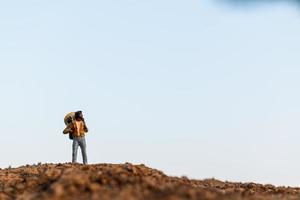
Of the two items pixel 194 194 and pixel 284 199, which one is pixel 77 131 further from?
pixel 194 194

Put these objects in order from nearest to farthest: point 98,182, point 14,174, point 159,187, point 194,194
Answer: point 194,194
point 159,187
point 98,182
point 14,174

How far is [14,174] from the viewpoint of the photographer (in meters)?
19.3

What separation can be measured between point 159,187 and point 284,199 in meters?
5.06

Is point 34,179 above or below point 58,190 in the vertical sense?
above

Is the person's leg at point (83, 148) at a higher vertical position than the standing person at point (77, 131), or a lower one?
lower

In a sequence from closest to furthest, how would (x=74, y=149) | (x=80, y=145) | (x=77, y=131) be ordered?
(x=77, y=131), (x=74, y=149), (x=80, y=145)

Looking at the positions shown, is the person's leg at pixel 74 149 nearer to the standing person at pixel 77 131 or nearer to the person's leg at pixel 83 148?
the standing person at pixel 77 131

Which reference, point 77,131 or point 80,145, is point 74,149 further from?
point 77,131

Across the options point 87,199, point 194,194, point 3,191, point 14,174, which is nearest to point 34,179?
point 3,191

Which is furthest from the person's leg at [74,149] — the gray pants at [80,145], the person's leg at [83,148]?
the person's leg at [83,148]

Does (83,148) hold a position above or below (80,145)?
below

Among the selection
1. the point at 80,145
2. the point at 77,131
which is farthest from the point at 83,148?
the point at 77,131

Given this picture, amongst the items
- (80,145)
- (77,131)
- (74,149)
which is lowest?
(74,149)

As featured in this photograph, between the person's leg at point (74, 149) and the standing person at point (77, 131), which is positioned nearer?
the standing person at point (77, 131)
